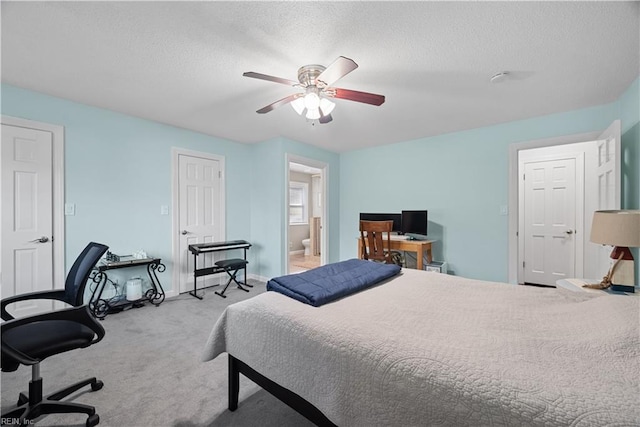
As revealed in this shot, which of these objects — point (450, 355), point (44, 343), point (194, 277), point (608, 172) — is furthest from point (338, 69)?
point (194, 277)

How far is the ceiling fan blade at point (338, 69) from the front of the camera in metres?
1.60

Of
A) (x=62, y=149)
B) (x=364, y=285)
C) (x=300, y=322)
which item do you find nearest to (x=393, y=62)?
(x=364, y=285)

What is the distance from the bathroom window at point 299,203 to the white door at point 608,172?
574 cm

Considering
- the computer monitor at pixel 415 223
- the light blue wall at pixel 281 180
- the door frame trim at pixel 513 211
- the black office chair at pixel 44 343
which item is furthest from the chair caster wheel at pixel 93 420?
the door frame trim at pixel 513 211

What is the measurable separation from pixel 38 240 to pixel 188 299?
64.8 inches

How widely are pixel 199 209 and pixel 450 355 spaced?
152 inches

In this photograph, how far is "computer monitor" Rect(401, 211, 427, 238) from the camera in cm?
406

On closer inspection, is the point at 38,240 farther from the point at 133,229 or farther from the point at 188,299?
the point at 188,299

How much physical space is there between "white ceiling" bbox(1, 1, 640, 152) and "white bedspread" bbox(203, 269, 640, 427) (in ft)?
5.46

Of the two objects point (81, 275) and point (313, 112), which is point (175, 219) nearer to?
point (81, 275)

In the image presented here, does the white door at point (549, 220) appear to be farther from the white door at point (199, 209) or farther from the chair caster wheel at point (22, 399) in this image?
the chair caster wheel at point (22, 399)

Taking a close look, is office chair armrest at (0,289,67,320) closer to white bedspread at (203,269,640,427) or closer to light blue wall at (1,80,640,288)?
white bedspread at (203,269,640,427)

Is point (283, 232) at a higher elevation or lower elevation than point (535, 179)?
lower

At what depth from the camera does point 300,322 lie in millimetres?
1267
